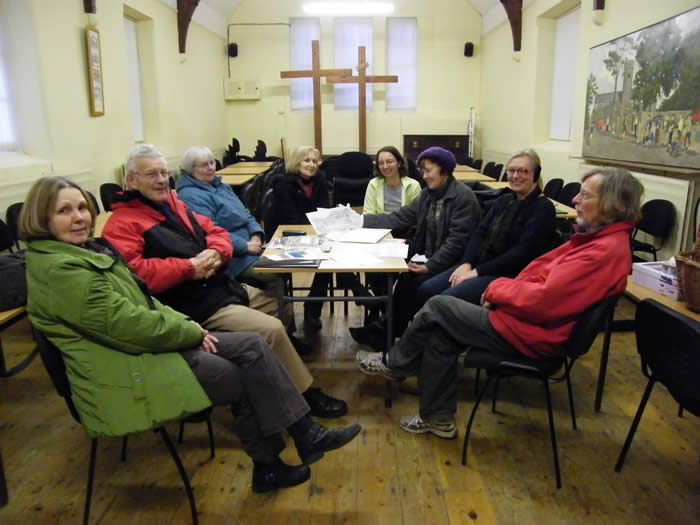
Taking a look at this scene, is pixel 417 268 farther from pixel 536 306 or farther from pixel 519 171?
pixel 536 306

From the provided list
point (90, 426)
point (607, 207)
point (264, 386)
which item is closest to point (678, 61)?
point (607, 207)

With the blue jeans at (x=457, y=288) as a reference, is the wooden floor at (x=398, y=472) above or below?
below

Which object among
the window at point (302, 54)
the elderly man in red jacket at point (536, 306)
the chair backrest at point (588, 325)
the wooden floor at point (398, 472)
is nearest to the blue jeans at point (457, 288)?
the elderly man in red jacket at point (536, 306)

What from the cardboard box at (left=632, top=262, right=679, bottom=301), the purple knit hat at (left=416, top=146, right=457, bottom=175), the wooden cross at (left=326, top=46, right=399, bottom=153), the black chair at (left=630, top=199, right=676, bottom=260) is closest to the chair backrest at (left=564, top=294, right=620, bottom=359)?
the cardboard box at (left=632, top=262, right=679, bottom=301)

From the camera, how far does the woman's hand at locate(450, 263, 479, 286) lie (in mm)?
2707

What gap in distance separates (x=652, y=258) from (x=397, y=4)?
20.2 ft

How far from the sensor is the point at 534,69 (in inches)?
251

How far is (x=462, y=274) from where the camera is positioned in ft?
8.98

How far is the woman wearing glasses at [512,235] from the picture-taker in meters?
2.60

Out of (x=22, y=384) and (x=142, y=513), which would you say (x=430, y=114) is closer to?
(x=22, y=384)

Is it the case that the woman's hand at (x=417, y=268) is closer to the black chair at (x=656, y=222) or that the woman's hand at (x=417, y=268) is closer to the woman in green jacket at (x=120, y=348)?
the woman in green jacket at (x=120, y=348)

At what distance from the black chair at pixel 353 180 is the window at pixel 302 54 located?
4.37 meters

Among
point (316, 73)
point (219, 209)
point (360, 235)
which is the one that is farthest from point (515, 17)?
point (219, 209)

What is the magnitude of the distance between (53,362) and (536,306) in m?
1.60
